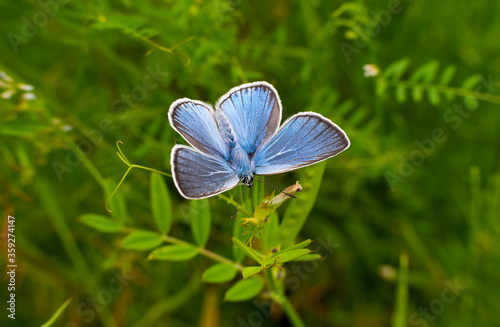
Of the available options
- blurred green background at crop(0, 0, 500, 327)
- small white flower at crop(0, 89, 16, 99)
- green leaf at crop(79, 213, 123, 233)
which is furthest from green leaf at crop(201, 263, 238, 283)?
small white flower at crop(0, 89, 16, 99)

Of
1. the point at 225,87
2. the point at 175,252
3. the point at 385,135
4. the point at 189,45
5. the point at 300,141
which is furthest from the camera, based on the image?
the point at 385,135

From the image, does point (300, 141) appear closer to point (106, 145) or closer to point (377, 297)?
point (106, 145)

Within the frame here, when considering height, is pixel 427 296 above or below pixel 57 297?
below

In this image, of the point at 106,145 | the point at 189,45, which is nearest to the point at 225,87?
the point at 189,45

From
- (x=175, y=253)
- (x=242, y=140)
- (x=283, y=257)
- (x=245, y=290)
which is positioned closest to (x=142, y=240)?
(x=175, y=253)

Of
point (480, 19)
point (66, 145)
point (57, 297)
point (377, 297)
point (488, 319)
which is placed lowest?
point (488, 319)

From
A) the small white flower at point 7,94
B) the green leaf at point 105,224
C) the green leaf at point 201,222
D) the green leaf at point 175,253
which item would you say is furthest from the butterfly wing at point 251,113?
the small white flower at point 7,94

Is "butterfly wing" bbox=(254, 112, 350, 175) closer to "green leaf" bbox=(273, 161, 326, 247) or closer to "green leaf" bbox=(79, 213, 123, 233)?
"green leaf" bbox=(273, 161, 326, 247)

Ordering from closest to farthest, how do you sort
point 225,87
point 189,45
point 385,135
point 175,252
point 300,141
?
point 300,141, point 175,252, point 189,45, point 225,87, point 385,135
